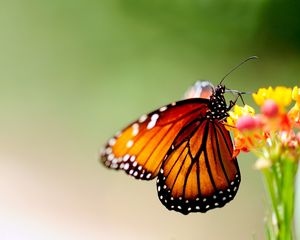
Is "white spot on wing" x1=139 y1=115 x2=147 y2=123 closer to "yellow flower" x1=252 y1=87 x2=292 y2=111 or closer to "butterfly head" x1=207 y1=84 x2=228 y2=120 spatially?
"butterfly head" x1=207 y1=84 x2=228 y2=120

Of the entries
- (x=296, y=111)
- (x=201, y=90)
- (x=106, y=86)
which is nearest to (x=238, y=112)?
(x=296, y=111)

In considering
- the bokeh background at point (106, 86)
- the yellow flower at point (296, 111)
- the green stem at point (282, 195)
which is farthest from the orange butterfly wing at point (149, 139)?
the bokeh background at point (106, 86)

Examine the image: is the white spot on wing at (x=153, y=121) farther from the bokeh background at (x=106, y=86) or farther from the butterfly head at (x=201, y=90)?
the bokeh background at (x=106, y=86)

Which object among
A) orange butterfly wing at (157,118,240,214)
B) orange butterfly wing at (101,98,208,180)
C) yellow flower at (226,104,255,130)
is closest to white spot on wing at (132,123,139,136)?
orange butterfly wing at (101,98,208,180)

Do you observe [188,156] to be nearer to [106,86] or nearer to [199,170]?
[199,170]

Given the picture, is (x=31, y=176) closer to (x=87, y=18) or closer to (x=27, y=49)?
(x=27, y=49)
